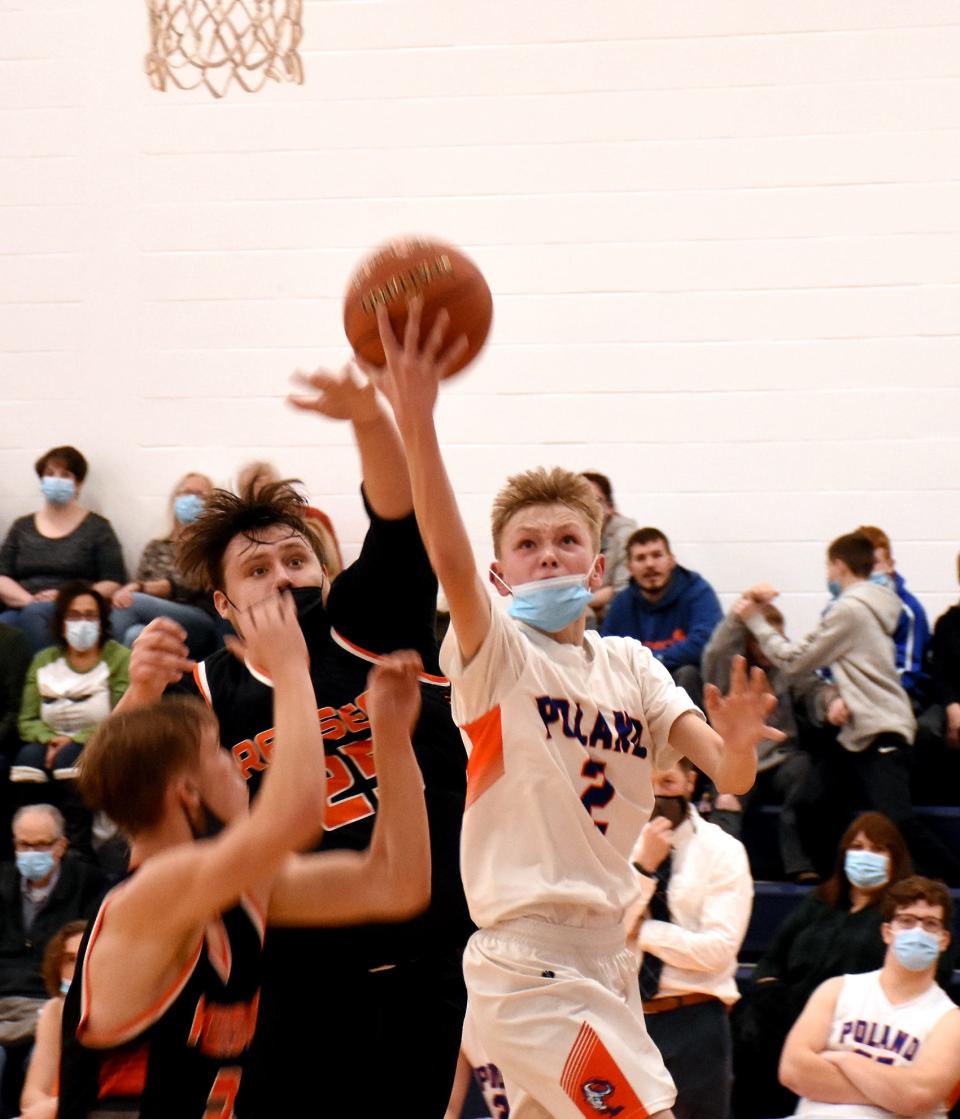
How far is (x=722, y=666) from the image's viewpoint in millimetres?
8438

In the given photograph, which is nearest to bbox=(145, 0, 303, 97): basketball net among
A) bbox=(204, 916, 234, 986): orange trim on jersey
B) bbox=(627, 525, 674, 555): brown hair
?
bbox=(627, 525, 674, 555): brown hair

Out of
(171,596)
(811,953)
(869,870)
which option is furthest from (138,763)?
(171,596)

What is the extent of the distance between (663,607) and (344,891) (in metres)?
5.89

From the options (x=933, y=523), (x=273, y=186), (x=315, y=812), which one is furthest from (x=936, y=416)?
(x=315, y=812)

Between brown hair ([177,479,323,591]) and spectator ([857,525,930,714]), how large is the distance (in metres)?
5.31

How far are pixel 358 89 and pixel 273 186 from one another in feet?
2.65

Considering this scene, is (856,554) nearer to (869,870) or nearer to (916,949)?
(869,870)

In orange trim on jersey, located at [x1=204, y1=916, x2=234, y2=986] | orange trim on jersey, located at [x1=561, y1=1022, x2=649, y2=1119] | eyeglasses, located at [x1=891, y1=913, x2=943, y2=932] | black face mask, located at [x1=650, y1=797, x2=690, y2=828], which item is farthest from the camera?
black face mask, located at [x1=650, y1=797, x2=690, y2=828]

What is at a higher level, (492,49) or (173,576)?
(492,49)

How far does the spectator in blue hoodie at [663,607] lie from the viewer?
28.2 feet

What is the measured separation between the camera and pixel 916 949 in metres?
5.91

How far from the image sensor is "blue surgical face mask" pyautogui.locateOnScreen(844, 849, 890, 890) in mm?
6605

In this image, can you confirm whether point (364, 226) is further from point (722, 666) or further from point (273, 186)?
point (722, 666)

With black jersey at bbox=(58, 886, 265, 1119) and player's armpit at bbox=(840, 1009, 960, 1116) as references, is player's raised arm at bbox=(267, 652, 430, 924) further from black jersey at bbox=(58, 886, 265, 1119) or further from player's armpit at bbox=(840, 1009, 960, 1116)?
player's armpit at bbox=(840, 1009, 960, 1116)
